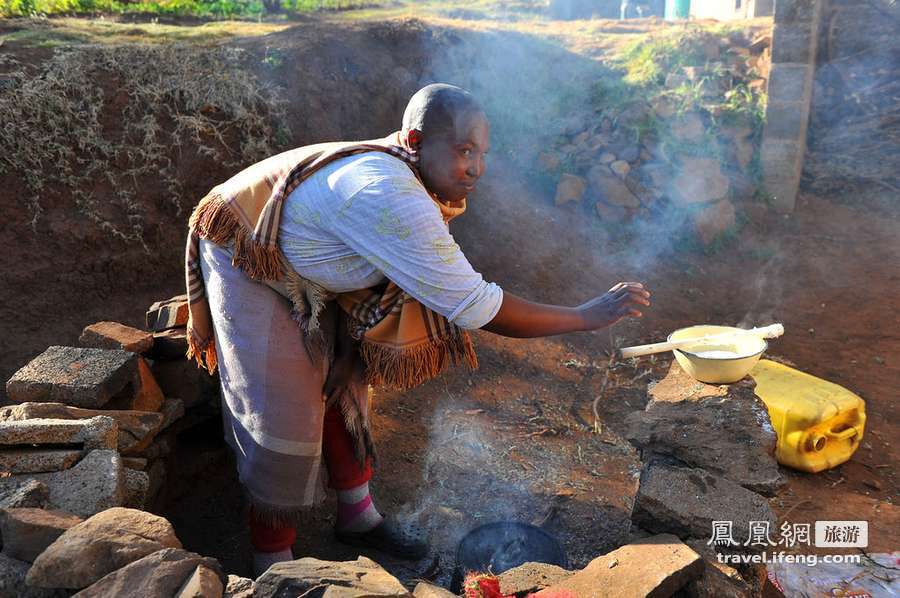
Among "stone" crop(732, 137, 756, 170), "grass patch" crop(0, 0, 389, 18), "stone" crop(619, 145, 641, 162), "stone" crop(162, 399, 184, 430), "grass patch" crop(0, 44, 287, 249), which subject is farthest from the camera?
"stone" crop(732, 137, 756, 170)

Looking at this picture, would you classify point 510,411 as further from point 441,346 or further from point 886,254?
point 886,254

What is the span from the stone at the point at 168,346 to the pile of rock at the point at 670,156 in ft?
14.8

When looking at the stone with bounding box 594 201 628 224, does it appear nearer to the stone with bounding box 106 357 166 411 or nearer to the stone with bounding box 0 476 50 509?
the stone with bounding box 106 357 166 411

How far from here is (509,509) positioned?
3398 millimetres

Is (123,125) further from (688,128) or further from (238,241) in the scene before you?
(688,128)

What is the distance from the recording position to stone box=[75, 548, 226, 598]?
1643 mm

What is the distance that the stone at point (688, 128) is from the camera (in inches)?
271

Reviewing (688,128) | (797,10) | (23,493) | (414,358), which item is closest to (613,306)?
(414,358)

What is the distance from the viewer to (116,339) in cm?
304

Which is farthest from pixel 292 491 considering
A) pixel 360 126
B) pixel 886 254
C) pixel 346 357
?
pixel 886 254

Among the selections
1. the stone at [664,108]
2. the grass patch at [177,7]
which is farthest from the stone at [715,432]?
the grass patch at [177,7]

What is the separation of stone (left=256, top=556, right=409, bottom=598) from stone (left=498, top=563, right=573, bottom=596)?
1.56ft

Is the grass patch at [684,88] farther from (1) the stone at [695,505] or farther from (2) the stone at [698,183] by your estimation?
(1) the stone at [695,505]

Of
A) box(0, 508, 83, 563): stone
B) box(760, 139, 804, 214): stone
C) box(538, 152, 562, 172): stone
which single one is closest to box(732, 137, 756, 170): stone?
box(760, 139, 804, 214): stone
